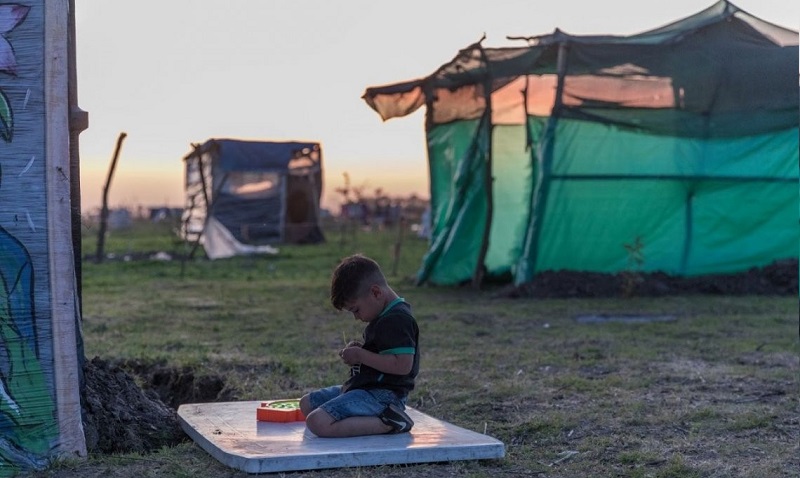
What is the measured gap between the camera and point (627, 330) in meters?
9.97

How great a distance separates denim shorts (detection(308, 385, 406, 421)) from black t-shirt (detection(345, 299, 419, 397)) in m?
0.04

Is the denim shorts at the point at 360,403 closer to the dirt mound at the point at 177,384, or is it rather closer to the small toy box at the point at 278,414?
the small toy box at the point at 278,414

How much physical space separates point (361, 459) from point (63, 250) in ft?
5.23

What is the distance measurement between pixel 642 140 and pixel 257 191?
16439 millimetres

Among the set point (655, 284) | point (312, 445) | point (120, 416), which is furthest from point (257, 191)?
point (312, 445)

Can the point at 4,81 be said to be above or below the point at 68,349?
above

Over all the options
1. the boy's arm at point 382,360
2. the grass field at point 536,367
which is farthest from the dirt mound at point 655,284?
the boy's arm at point 382,360

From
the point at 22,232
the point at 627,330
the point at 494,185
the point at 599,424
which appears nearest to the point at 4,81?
the point at 22,232

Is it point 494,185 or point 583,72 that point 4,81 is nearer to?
point 583,72

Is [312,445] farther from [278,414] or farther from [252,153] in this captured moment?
[252,153]

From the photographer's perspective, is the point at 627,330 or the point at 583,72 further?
the point at 583,72

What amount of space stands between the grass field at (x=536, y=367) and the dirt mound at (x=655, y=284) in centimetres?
46

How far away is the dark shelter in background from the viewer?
26094mm

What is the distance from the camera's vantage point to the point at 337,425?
16.6 feet
